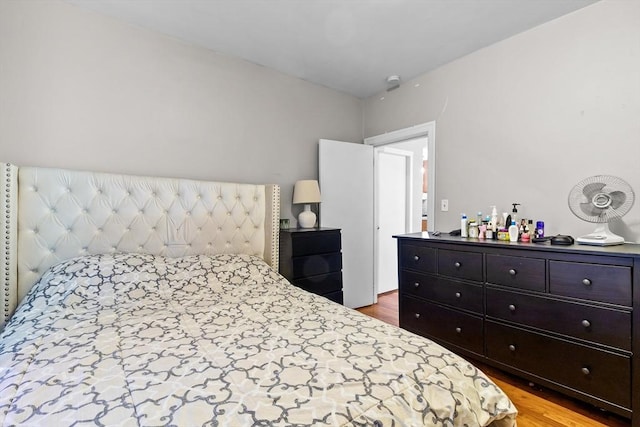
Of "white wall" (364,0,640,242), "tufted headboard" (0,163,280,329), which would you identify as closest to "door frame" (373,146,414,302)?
"white wall" (364,0,640,242)

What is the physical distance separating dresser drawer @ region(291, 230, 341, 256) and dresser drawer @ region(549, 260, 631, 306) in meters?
1.68

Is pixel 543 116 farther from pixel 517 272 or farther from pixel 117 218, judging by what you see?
pixel 117 218

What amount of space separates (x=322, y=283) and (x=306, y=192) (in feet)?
2.91

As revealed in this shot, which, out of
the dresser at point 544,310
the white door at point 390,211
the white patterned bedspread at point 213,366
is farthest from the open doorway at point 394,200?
the white patterned bedspread at point 213,366

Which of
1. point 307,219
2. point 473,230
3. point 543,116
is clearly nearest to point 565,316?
point 473,230

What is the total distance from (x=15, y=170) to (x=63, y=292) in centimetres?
77

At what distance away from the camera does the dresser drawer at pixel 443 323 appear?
221cm

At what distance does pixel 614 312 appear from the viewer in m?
1.63

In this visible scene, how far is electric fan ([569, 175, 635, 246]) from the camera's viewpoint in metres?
1.84

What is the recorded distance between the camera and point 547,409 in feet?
5.92

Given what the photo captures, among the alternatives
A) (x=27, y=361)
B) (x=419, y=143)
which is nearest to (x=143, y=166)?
(x=27, y=361)

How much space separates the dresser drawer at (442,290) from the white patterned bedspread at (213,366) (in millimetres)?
1095

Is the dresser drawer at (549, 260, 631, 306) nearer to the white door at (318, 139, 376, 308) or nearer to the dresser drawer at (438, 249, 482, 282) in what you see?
the dresser drawer at (438, 249, 482, 282)

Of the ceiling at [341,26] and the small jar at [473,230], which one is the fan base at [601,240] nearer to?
the small jar at [473,230]
